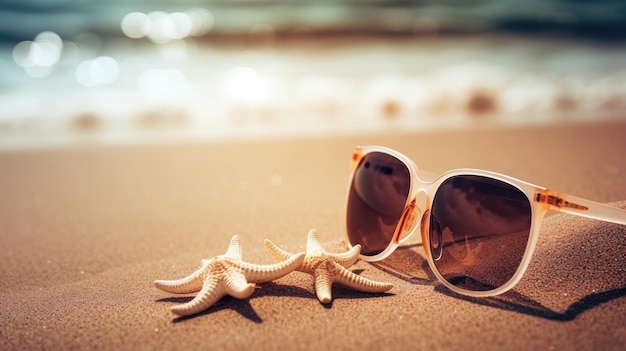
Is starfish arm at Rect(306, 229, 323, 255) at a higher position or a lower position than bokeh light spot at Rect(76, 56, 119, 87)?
lower

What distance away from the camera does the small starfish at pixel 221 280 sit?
5.61ft

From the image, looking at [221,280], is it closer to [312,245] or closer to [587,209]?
[312,245]

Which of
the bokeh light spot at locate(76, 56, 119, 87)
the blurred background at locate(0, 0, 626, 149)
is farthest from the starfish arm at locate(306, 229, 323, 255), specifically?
the bokeh light spot at locate(76, 56, 119, 87)

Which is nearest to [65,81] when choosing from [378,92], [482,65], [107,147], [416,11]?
[107,147]

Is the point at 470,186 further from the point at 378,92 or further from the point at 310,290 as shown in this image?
the point at 378,92

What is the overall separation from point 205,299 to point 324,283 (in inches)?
16.2

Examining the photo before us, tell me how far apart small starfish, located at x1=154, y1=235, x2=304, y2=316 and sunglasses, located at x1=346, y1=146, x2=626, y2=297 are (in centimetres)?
56

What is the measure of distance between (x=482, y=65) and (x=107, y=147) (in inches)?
264

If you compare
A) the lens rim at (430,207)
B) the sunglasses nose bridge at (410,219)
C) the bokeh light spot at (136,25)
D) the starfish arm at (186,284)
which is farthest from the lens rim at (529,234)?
the bokeh light spot at (136,25)

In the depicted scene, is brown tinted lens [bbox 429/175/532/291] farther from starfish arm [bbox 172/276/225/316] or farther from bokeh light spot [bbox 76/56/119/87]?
bokeh light spot [bbox 76/56/119/87]

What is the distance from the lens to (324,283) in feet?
6.10

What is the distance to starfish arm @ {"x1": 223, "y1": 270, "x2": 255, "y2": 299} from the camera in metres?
1.67

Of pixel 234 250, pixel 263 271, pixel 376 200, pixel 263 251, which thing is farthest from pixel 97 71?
pixel 263 271

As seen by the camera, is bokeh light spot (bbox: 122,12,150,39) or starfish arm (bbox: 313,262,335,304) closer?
starfish arm (bbox: 313,262,335,304)
